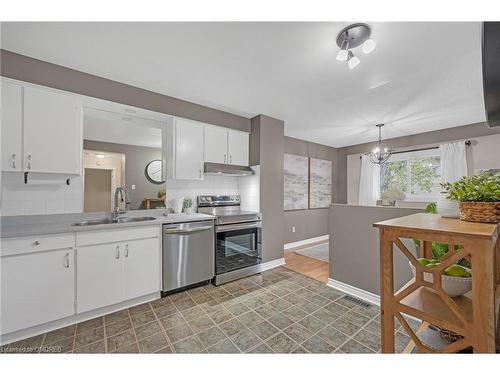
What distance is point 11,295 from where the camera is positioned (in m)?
1.67

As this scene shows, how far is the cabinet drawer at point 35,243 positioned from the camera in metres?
1.66

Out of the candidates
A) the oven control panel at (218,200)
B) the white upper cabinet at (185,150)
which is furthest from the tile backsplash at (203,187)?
the white upper cabinet at (185,150)

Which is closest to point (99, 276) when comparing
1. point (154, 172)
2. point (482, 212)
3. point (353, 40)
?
point (154, 172)

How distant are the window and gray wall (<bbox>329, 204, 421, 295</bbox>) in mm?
2397

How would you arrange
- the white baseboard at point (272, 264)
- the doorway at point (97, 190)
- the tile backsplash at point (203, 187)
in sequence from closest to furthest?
1. the doorway at point (97, 190)
2. the tile backsplash at point (203, 187)
3. the white baseboard at point (272, 264)

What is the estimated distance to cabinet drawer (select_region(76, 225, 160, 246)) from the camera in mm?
1968

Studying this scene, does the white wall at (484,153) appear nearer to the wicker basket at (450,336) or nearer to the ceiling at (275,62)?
the ceiling at (275,62)

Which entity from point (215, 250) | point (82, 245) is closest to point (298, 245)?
point (215, 250)

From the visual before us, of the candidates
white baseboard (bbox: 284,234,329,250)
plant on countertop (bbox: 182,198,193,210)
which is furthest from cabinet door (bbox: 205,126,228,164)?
white baseboard (bbox: 284,234,329,250)

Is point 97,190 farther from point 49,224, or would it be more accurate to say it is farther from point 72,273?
point 72,273

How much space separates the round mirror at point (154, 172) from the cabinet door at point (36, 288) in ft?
4.23

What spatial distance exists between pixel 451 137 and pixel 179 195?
5.08 metres

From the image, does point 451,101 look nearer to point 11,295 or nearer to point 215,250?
point 215,250

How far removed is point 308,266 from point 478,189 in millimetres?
2878
